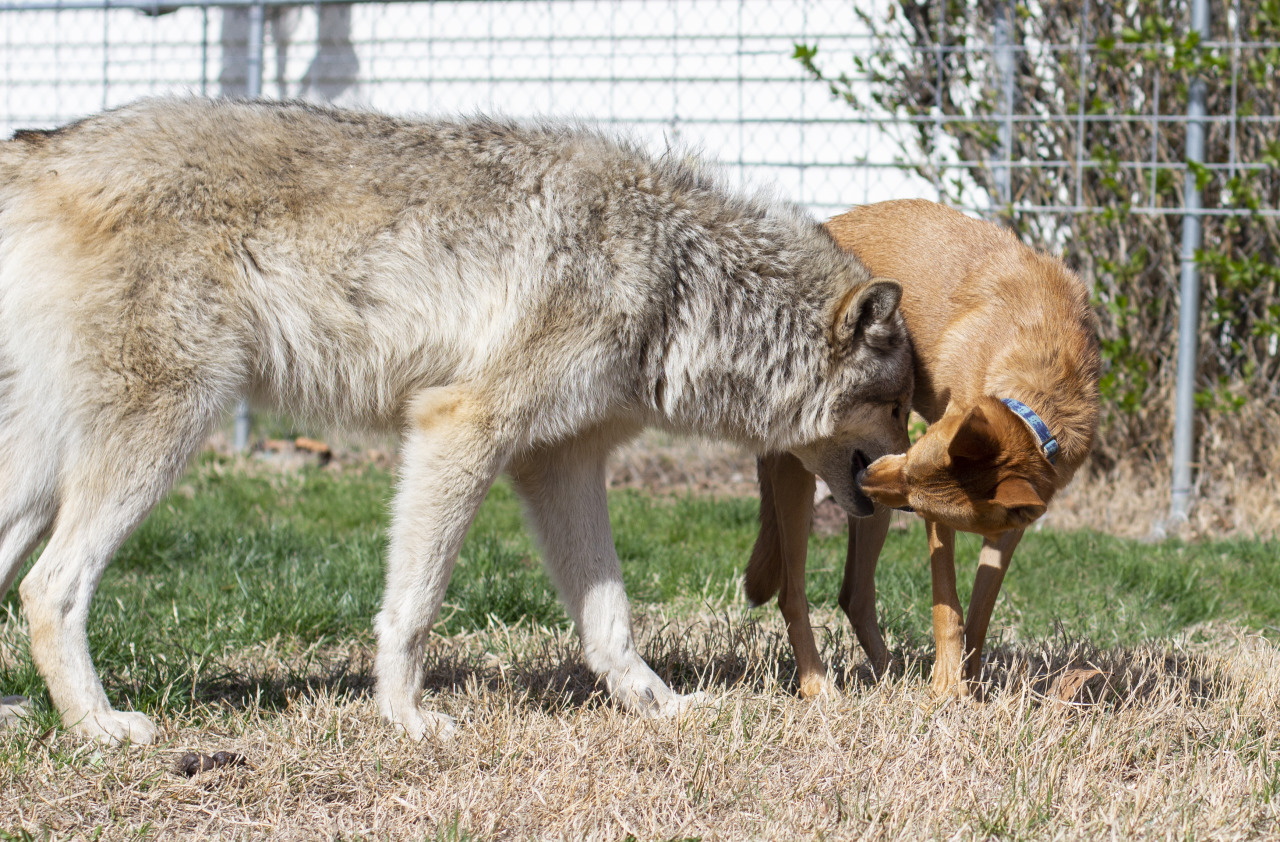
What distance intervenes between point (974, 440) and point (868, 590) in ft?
3.65

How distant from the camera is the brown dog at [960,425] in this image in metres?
3.50

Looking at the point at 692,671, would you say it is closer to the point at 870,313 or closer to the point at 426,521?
the point at 426,521

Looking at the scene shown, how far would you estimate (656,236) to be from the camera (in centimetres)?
380

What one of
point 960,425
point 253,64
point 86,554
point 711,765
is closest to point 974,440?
point 960,425

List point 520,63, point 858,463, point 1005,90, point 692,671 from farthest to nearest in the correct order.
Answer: point 520,63
point 1005,90
point 692,671
point 858,463

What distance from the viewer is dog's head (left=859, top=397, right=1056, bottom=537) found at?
3.43 metres

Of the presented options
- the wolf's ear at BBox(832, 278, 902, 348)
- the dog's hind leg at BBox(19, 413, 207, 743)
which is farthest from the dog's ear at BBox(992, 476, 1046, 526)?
the dog's hind leg at BBox(19, 413, 207, 743)

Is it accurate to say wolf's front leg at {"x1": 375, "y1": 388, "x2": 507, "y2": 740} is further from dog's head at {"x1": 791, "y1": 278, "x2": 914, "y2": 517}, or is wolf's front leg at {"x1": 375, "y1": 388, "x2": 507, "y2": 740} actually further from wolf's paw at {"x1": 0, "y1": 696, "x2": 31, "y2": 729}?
dog's head at {"x1": 791, "y1": 278, "x2": 914, "y2": 517}

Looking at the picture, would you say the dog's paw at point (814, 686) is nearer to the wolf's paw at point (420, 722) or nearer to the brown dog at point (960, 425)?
the brown dog at point (960, 425)

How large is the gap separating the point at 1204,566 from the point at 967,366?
258 centimetres

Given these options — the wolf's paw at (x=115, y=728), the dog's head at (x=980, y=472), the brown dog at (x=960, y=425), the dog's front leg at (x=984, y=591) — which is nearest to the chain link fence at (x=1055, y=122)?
the brown dog at (x=960, y=425)

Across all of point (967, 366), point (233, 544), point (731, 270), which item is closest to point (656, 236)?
point (731, 270)

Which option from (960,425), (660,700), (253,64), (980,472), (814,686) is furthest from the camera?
(253,64)

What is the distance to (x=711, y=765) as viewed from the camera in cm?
320
